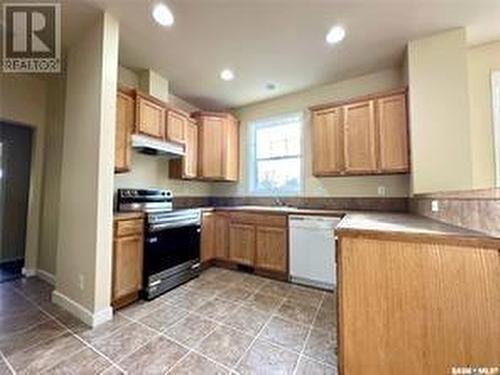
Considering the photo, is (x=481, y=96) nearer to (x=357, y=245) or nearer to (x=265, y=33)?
(x=265, y=33)

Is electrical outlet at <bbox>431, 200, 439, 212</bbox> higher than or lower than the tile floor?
higher

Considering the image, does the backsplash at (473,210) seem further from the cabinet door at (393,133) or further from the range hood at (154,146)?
the range hood at (154,146)

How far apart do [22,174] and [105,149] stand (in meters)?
3.41

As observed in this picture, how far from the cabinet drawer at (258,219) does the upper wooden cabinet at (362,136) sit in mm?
870

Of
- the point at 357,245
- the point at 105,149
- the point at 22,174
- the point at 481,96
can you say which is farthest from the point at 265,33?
the point at 22,174

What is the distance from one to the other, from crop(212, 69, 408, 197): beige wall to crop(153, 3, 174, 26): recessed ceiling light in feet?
7.48

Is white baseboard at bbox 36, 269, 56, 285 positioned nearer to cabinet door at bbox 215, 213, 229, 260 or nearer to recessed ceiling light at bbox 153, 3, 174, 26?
cabinet door at bbox 215, 213, 229, 260

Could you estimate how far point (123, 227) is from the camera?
8.30 ft

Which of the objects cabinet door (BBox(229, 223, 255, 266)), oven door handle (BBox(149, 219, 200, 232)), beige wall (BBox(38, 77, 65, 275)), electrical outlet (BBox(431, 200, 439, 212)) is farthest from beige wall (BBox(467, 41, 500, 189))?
beige wall (BBox(38, 77, 65, 275))

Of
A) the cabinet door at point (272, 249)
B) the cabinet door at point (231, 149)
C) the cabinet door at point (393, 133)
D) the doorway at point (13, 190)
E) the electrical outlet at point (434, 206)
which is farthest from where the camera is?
the cabinet door at point (231, 149)

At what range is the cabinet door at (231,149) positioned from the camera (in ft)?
14.3

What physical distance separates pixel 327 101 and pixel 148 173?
9.53ft

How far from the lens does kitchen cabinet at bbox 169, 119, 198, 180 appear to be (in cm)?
389

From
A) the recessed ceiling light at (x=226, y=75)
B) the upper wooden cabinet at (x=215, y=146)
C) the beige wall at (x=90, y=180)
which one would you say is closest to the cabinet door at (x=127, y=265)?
the beige wall at (x=90, y=180)
